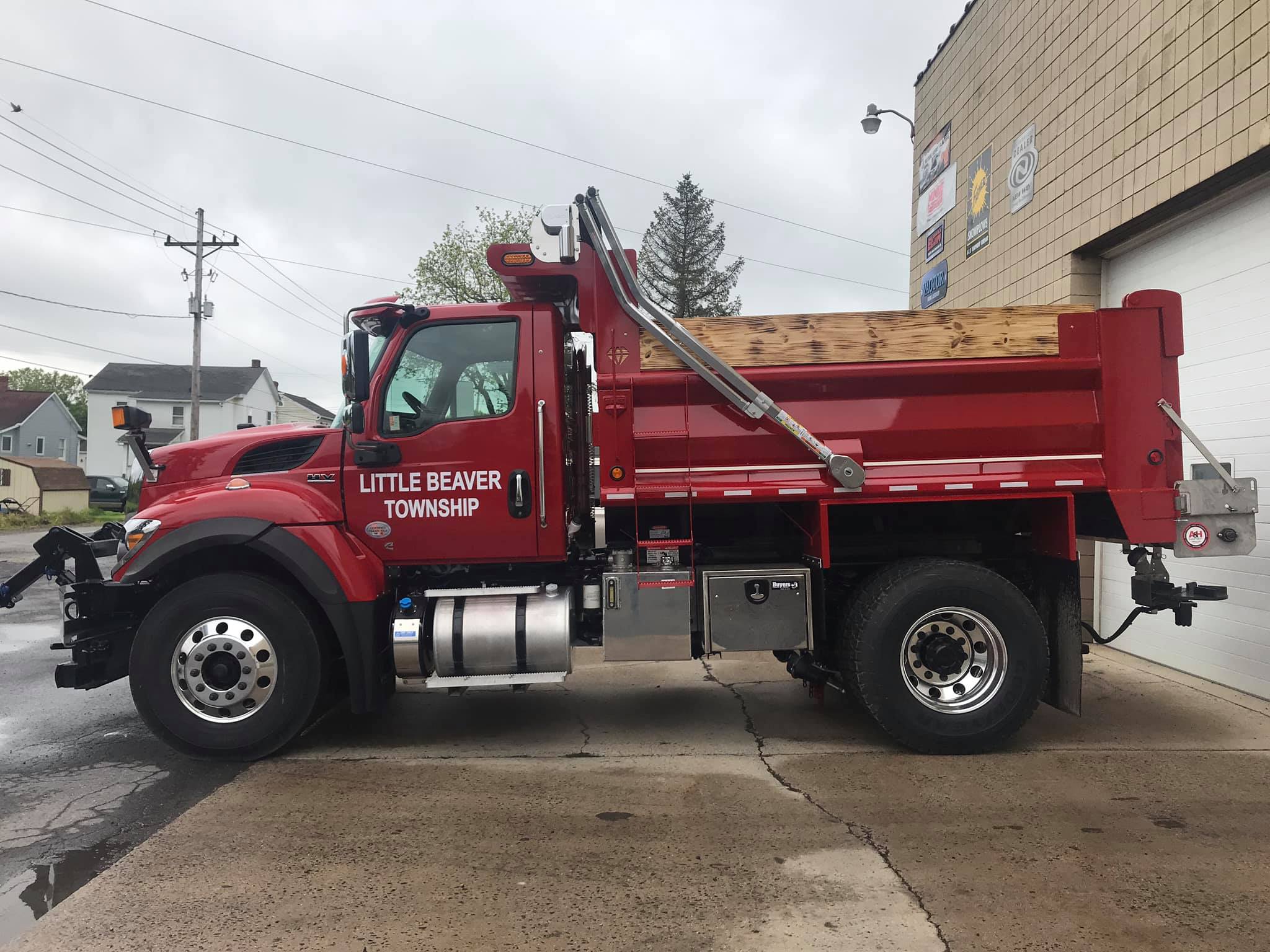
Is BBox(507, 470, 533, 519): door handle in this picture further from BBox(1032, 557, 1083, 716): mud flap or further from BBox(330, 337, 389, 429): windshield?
BBox(1032, 557, 1083, 716): mud flap

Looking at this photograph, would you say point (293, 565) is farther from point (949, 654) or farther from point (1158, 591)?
point (1158, 591)

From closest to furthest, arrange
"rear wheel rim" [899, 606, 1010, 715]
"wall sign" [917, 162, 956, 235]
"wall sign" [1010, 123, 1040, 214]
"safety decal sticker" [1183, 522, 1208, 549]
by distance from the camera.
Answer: "safety decal sticker" [1183, 522, 1208, 549] → "rear wheel rim" [899, 606, 1010, 715] → "wall sign" [1010, 123, 1040, 214] → "wall sign" [917, 162, 956, 235]

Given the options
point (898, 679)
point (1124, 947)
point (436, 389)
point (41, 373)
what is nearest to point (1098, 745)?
point (898, 679)

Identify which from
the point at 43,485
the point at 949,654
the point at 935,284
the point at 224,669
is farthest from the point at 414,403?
the point at 43,485

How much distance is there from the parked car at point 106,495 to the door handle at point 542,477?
110 feet

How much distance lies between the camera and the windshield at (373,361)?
5.36 meters

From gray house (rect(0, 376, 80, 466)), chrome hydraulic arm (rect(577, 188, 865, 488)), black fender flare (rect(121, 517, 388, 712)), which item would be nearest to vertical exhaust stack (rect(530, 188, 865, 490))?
chrome hydraulic arm (rect(577, 188, 865, 488))

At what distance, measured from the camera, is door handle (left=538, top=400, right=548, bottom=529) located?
17.4 feet

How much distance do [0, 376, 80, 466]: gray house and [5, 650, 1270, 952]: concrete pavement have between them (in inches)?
2322

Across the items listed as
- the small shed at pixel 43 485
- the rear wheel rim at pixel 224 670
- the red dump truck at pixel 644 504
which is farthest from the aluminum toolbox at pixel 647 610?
the small shed at pixel 43 485

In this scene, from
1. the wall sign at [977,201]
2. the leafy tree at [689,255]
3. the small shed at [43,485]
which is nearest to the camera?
the wall sign at [977,201]

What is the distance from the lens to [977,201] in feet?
34.8

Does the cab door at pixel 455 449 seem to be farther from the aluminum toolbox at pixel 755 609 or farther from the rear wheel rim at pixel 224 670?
the aluminum toolbox at pixel 755 609

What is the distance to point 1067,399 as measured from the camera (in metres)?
5.14
